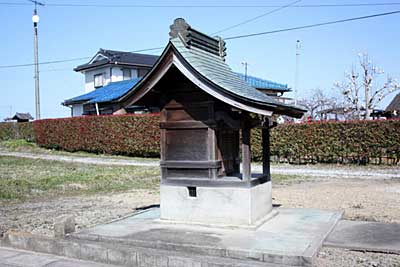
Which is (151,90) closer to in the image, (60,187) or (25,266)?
(25,266)

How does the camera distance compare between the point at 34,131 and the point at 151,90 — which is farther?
the point at 34,131

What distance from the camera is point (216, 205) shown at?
7.20 meters

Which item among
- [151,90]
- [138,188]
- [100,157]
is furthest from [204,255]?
[100,157]

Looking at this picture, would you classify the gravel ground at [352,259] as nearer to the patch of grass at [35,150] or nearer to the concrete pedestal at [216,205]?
the concrete pedestal at [216,205]

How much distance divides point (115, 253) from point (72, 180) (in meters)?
9.55

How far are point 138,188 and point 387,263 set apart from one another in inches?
365

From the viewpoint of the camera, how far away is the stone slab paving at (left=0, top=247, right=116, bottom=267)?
6090mm

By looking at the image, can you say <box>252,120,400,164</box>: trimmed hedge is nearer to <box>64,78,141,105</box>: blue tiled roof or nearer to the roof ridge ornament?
the roof ridge ornament

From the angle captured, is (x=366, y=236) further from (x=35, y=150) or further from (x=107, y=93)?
(x=107, y=93)

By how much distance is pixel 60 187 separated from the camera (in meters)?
13.6

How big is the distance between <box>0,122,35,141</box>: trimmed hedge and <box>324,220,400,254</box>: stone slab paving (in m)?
29.3

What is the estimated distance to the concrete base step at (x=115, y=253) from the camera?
544 cm

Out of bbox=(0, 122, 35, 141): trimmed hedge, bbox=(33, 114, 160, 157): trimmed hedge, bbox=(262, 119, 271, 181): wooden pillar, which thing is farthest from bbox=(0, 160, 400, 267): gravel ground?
bbox=(0, 122, 35, 141): trimmed hedge

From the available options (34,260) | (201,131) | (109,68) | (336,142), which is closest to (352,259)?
(201,131)
